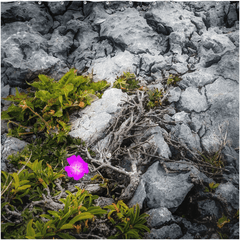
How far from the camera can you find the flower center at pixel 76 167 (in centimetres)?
214

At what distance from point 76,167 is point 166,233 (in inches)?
49.2

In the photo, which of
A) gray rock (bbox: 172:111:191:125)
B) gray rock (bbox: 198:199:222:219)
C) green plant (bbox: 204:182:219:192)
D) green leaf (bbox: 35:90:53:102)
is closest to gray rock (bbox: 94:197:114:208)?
gray rock (bbox: 198:199:222:219)

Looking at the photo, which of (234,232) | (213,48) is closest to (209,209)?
(234,232)

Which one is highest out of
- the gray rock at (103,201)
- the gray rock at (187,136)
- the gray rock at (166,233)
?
the gray rock at (187,136)

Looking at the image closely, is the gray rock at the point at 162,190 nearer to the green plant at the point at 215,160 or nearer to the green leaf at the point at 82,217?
the green plant at the point at 215,160

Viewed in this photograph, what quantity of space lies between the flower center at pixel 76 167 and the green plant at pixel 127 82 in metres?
1.82

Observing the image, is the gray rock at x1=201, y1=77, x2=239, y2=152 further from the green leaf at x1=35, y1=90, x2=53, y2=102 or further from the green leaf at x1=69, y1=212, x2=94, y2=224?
the green leaf at x1=35, y1=90, x2=53, y2=102

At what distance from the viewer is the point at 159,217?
1952 millimetres

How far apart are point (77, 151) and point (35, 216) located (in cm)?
100

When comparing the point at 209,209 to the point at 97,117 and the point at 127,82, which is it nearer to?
the point at 97,117

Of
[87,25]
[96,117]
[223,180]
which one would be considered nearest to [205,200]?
[223,180]

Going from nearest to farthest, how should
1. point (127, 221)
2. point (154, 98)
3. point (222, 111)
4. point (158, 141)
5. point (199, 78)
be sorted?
point (127, 221)
point (158, 141)
point (222, 111)
point (154, 98)
point (199, 78)

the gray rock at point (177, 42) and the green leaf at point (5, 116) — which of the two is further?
the gray rock at point (177, 42)

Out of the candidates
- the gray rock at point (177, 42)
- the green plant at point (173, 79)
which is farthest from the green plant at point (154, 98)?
the gray rock at point (177, 42)
